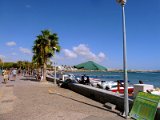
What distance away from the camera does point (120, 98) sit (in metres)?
10.0

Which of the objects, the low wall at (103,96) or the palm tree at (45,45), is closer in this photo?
the low wall at (103,96)

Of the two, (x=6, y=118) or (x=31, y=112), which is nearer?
(x=6, y=118)

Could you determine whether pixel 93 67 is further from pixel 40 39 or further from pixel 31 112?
pixel 40 39

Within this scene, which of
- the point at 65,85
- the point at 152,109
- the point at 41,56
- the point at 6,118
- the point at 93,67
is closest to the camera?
the point at 152,109

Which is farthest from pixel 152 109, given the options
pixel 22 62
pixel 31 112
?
pixel 22 62

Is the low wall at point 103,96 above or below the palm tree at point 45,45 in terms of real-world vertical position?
below

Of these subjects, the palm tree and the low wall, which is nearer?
the low wall

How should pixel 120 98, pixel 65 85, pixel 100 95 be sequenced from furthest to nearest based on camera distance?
1. pixel 65 85
2. pixel 100 95
3. pixel 120 98

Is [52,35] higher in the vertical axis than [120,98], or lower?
higher

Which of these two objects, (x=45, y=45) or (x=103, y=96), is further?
(x=45, y=45)

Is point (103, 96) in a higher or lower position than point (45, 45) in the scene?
lower

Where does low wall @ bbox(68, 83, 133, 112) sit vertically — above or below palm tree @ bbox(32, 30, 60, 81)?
below

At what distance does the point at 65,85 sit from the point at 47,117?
37.8 feet

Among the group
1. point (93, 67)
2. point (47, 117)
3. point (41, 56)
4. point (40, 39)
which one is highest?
point (40, 39)
